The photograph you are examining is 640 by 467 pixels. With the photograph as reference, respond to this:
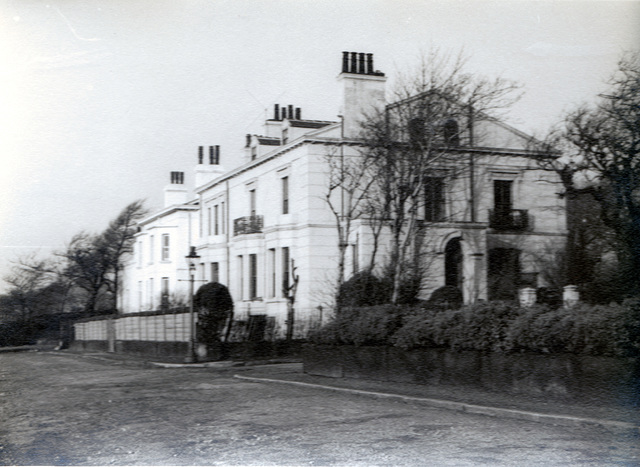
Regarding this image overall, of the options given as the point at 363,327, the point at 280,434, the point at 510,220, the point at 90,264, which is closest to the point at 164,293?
the point at 90,264

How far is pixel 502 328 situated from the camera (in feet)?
41.4

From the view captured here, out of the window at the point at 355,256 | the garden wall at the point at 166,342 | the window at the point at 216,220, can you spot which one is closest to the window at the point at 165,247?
the garden wall at the point at 166,342

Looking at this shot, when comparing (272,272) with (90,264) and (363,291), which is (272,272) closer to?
(363,291)

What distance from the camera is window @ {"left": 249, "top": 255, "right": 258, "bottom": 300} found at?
34250 mm

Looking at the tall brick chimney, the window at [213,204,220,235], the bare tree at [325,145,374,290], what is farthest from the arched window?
the window at [213,204,220,235]

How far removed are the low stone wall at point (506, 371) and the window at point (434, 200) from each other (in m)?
13.6

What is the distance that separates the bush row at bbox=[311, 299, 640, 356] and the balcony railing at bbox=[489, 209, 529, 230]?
15483mm

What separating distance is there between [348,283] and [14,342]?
4144 centimetres

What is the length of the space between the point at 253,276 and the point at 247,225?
2.47 m

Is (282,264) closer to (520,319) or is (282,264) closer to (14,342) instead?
(520,319)

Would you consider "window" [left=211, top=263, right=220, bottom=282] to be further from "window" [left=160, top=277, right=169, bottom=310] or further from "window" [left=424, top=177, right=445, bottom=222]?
"window" [left=424, top=177, right=445, bottom=222]

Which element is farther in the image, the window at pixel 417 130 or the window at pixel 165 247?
the window at pixel 165 247

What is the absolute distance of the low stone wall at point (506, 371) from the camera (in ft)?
33.2

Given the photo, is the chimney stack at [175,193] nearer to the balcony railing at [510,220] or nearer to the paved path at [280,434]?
the balcony railing at [510,220]
